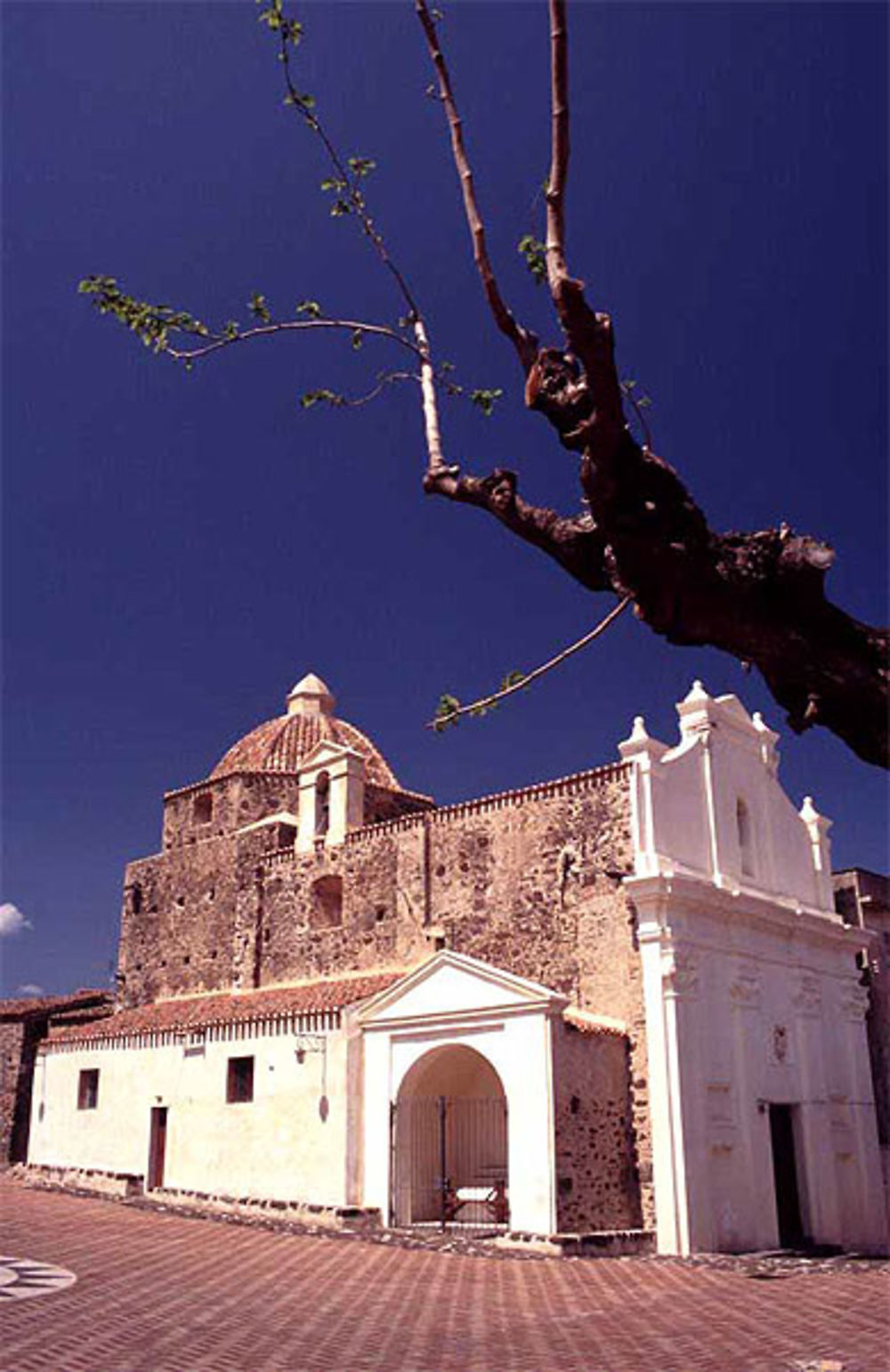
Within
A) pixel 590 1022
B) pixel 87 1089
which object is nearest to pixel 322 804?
pixel 87 1089

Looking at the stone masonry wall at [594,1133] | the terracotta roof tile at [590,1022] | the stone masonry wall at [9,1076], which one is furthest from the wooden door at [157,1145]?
Answer: the stone masonry wall at [594,1133]

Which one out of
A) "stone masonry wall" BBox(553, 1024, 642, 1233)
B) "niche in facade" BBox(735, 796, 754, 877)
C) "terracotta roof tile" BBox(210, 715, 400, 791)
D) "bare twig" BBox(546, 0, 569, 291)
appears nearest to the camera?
"bare twig" BBox(546, 0, 569, 291)

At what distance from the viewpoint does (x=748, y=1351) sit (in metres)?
9.69

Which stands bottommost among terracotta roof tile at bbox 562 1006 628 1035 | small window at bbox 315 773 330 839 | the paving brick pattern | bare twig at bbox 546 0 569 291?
the paving brick pattern

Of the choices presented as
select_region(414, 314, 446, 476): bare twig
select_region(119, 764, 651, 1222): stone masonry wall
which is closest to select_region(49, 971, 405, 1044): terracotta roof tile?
select_region(119, 764, 651, 1222): stone masonry wall

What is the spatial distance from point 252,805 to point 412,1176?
11.3 meters

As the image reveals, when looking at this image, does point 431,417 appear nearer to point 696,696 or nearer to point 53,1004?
point 696,696

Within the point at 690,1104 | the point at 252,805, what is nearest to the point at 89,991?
the point at 252,805

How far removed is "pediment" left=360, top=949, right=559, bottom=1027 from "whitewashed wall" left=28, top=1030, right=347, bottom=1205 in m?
1.01

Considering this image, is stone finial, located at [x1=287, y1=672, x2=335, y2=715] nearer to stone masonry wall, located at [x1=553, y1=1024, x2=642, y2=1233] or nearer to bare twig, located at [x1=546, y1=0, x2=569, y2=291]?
stone masonry wall, located at [x1=553, y1=1024, x2=642, y2=1233]

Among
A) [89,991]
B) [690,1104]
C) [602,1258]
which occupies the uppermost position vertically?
[89,991]

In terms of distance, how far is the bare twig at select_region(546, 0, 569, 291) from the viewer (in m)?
4.45

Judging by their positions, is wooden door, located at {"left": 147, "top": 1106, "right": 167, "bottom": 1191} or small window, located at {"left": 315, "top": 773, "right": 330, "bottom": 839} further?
small window, located at {"left": 315, "top": 773, "right": 330, "bottom": 839}

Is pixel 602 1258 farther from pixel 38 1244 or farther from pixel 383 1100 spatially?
pixel 38 1244
